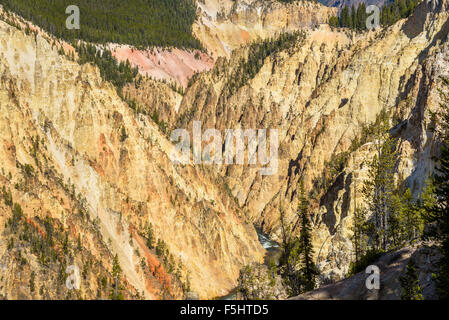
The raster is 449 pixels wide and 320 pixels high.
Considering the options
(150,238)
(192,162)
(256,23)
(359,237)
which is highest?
(256,23)

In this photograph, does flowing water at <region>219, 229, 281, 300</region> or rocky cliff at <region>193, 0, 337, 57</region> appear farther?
rocky cliff at <region>193, 0, 337, 57</region>

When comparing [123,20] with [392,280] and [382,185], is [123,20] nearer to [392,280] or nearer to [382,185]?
[382,185]

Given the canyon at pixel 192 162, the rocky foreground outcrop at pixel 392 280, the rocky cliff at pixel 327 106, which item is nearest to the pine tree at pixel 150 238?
the canyon at pixel 192 162

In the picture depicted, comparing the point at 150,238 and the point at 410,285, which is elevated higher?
the point at 410,285

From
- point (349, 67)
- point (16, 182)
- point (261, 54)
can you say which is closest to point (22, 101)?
point (16, 182)

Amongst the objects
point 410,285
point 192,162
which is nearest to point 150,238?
point 192,162

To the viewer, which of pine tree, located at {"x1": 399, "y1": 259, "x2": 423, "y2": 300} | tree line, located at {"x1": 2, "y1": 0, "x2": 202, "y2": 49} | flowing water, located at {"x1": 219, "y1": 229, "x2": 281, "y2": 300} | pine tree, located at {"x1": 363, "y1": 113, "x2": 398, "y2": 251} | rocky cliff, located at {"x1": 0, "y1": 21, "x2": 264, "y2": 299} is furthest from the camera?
tree line, located at {"x1": 2, "y1": 0, "x2": 202, "y2": 49}

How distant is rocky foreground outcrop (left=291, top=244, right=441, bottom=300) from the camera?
88.4 ft

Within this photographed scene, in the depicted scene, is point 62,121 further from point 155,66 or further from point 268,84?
point 155,66

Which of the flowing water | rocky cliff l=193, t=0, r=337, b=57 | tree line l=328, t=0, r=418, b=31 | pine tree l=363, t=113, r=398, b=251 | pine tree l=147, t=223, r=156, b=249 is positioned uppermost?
rocky cliff l=193, t=0, r=337, b=57

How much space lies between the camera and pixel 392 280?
28.0m

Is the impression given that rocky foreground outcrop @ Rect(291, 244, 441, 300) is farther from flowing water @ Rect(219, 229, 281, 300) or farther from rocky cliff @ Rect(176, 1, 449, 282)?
flowing water @ Rect(219, 229, 281, 300)

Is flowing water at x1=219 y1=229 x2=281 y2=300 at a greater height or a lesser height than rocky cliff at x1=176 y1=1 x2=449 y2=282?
lesser

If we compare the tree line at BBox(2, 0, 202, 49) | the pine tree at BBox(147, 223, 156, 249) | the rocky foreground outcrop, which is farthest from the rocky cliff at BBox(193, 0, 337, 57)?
the rocky foreground outcrop
